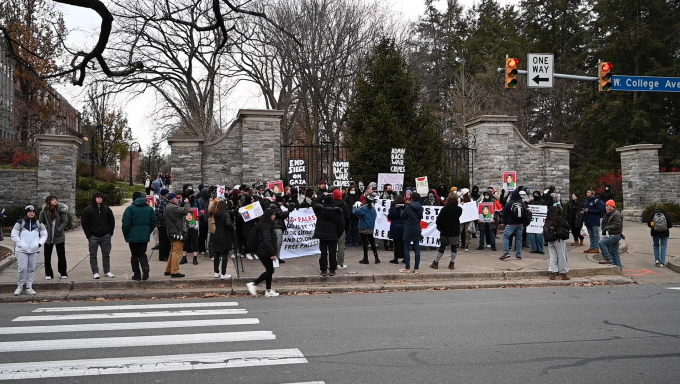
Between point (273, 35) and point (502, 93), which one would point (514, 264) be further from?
point (502, 93)

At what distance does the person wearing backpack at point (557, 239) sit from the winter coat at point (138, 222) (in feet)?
27.7

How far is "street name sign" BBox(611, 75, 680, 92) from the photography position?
1805cm

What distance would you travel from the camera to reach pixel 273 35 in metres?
28.6

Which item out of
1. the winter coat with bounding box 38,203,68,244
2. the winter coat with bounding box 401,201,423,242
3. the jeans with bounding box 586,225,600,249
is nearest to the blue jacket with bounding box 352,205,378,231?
the winter coat with bounding box 401,201,423,242

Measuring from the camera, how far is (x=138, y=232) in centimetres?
1120

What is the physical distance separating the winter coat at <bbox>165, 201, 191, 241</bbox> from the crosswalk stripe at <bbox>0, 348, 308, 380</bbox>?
212 inches

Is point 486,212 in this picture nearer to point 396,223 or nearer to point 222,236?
point 396,223

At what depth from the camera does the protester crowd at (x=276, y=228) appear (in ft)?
35.8

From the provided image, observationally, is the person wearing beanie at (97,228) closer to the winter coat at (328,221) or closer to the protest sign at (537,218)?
the winter coat at (328,221)

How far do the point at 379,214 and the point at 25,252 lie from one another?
8.72 meters

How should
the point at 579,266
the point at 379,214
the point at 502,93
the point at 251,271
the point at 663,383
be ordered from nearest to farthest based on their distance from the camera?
the point at 663,383, the point at 251,271, the point at 579,266, the point at 379,214, the point at 502,93

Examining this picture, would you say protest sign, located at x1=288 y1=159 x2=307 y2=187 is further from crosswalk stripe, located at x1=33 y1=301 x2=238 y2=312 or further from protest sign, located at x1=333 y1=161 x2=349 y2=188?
crosswalk stripe, located at x1=33 y1=301 x2=238 y2=312

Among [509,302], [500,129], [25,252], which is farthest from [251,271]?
[500,129]

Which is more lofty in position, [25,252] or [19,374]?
[25,252]
